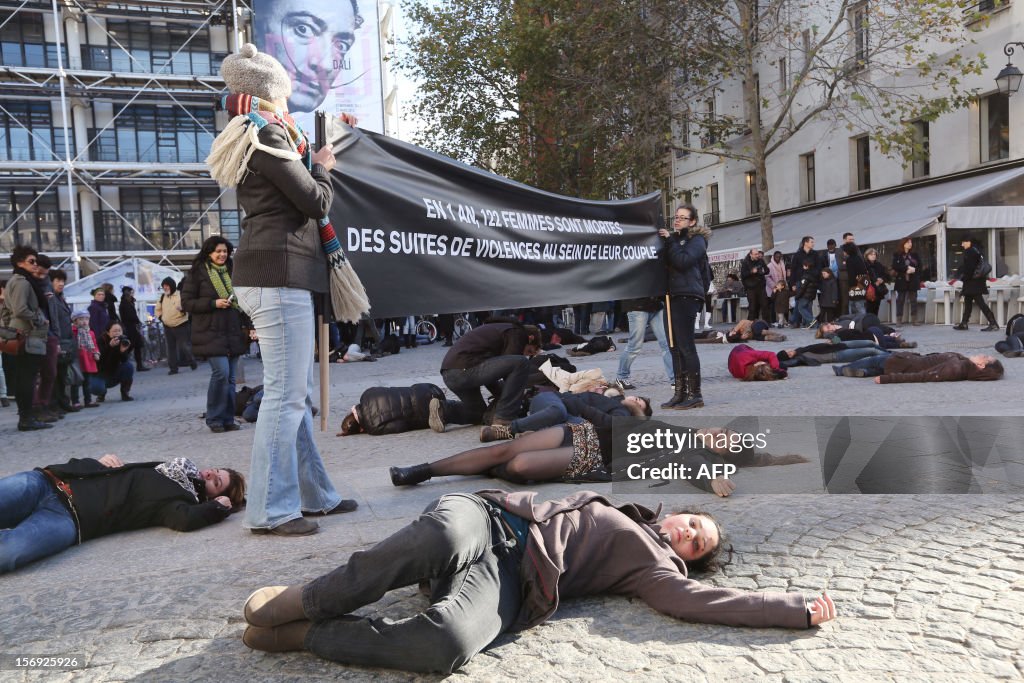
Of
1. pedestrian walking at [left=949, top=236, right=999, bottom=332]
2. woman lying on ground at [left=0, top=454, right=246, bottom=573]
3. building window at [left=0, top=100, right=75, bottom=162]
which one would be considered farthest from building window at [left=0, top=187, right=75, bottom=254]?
woman lying on ground at [left=0, top=454, right=246, bottom=573]

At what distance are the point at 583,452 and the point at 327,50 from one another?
29.4 meters

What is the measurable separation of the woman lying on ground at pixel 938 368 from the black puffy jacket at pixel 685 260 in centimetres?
288

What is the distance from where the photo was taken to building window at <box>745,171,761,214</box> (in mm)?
33981

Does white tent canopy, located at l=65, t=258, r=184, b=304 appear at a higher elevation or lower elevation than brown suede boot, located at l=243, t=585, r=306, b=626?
higher

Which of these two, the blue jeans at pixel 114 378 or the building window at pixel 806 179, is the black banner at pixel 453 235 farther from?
the building window at pixel 806 179

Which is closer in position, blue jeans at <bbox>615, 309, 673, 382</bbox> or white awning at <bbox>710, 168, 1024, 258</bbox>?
blue jeans at <bbox>615, 309, 673, 382</bbox>

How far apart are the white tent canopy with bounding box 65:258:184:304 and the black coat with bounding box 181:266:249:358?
1329 centimetres

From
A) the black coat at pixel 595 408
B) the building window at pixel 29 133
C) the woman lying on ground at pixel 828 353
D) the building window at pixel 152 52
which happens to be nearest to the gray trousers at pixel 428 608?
the black coat at pixel 595 408

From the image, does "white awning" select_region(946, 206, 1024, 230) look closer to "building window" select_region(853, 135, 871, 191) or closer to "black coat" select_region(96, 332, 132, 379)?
"building window" select_region(853, 135, 871, 191)

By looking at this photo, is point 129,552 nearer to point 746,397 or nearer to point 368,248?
point 368,248

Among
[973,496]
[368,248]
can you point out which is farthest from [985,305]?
[368,248]

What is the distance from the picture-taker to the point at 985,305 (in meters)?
16.4

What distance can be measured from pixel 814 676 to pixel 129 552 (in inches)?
126

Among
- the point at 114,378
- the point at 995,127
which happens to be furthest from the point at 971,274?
the point at 114,378
